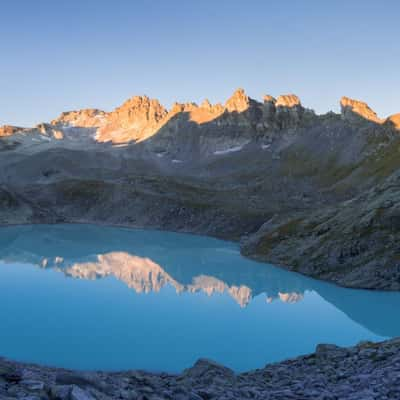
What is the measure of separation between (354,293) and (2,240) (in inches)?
3239

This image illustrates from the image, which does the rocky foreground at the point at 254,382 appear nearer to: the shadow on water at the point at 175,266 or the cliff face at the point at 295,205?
the shadow on water at the point at 175,266

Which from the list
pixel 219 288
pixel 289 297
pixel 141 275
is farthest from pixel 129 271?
pixel 289 297

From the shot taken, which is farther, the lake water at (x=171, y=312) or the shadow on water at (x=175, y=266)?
the shadow on water at (x=175, y=266)

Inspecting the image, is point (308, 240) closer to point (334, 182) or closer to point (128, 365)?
point (128, 365)

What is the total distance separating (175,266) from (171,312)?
97.0 ft

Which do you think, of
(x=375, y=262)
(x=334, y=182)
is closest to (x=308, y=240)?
(x=375, y=262)

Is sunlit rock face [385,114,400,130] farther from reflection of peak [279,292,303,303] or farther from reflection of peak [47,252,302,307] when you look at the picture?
reflection of peak [279,292,303,303]

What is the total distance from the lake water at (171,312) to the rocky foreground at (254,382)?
5.51 metres

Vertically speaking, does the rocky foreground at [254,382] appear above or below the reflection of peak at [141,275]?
below

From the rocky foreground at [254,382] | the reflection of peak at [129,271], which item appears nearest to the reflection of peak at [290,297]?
the reflection of peak at [129,271]

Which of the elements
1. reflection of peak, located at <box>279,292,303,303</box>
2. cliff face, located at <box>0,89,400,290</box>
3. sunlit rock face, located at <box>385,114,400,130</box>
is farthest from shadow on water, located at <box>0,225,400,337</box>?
sunlit rock face, located at <box>385,114,400,130</box>

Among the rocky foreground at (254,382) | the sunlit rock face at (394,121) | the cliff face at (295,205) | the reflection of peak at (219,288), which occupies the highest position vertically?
the sunlit rock face at (394,121)

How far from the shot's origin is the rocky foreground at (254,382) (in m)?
14.3

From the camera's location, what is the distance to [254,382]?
72.4 feet
